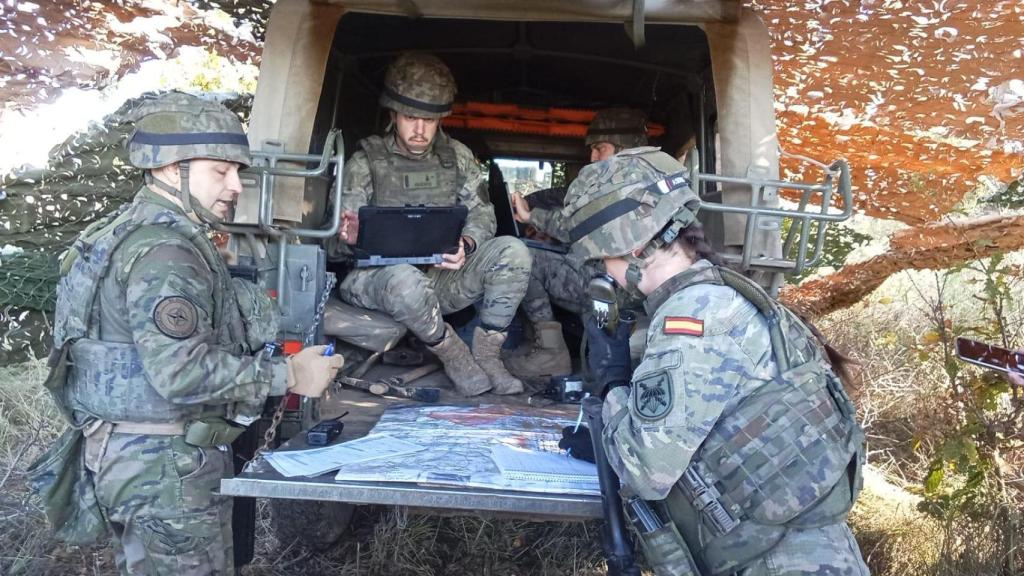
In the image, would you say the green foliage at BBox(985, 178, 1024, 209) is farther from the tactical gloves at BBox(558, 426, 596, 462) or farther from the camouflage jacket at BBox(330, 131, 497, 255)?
the tactical gloves at BBox(558, 426, 596, 462)

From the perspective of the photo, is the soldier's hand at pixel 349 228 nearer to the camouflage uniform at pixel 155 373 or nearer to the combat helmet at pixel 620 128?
the camouflage uniform at pixel 155 373

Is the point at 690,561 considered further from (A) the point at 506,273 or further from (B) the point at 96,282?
(A) the point at 506,273

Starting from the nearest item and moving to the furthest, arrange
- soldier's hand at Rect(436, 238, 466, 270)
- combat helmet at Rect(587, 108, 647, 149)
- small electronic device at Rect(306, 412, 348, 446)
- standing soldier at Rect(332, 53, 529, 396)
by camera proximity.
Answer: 1. small electronic device at Rect(306, 412, 348, 446)
2. standing soldier at Rect(332, 53, 529, 396)
3. soldier's hand at Rect(436, 238, 466, 270)
4. combat helmet at Rect(587, 108, 647, 149)

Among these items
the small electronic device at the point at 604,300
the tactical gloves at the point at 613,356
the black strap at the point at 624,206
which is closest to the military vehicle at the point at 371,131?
the tactical gloves at the point at 613,356

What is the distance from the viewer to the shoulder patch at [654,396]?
181cm

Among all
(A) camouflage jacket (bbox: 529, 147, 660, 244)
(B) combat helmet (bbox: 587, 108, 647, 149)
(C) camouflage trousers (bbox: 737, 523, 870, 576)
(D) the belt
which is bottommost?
(C) camouflage trousers (bbox: 737, 523, 870, 576)

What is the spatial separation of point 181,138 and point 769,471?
1.78m

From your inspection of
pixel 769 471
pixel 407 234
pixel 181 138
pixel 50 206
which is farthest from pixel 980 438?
pixel 50 206

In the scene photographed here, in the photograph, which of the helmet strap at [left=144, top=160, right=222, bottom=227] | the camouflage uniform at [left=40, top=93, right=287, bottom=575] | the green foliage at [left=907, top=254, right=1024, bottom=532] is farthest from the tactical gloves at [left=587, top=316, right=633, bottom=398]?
the green foliage at [left=907, top=254, right=1024, bottom=532]

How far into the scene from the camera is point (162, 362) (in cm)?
214

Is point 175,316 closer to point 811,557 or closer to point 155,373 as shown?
point 155,373

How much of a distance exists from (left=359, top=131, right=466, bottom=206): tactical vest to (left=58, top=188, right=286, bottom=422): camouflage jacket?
164cm

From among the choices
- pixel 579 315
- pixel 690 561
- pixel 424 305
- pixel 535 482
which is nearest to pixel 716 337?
pixel 690 561

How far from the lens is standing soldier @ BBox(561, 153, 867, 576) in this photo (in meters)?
1.81
